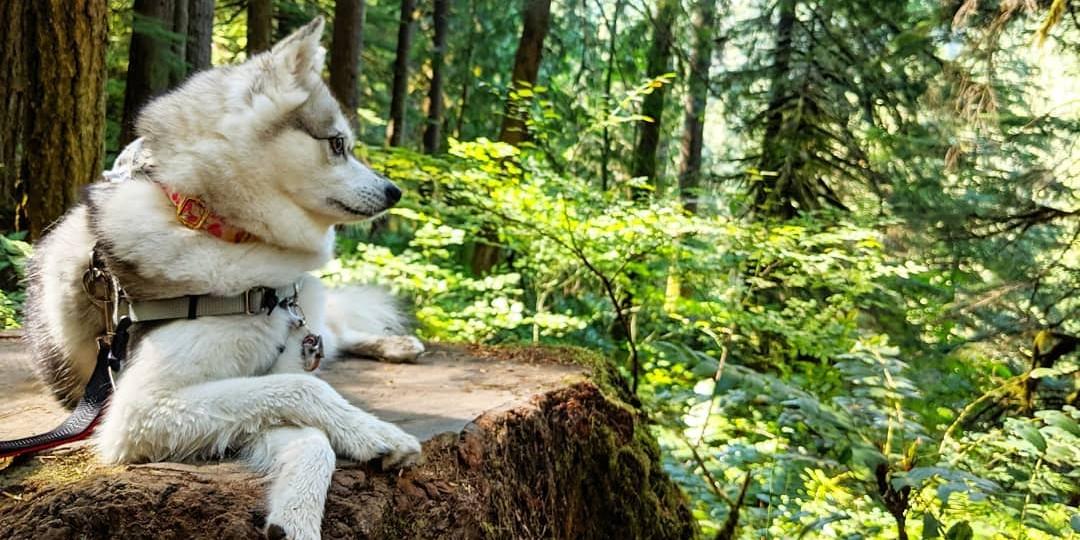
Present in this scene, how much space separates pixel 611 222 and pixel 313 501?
3.37 meters

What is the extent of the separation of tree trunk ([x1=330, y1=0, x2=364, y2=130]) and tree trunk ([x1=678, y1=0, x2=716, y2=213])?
403 centimetres

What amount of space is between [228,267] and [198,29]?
20.4 feet

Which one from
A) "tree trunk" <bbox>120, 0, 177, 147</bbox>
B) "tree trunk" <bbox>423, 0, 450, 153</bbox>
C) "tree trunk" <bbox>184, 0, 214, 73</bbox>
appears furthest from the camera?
"tree trunk" <bbox>423, 0, 450, 153</bbox>

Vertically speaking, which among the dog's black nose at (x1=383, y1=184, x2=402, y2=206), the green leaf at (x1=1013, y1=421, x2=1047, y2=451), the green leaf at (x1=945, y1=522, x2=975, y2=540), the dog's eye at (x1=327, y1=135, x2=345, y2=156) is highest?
the dog's eye at (x1=327, y1=135, x2=345, y2=156)

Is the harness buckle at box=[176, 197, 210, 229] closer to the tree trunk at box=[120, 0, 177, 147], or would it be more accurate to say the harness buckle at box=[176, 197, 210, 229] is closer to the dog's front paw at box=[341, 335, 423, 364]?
the dog's front paw at box=[341, 335, 423, 364]

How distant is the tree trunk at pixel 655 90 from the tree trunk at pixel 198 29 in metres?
4.84

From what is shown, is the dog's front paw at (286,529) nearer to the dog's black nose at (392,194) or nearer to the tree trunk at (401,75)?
the dog's black nose at (392,194)

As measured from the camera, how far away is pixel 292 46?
87.4 inches

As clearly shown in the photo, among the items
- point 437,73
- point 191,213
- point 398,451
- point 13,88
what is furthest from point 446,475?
point 437,73

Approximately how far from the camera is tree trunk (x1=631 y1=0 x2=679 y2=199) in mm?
8859

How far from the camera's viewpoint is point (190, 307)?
1931mm

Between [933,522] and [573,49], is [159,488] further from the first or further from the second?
[573,49]

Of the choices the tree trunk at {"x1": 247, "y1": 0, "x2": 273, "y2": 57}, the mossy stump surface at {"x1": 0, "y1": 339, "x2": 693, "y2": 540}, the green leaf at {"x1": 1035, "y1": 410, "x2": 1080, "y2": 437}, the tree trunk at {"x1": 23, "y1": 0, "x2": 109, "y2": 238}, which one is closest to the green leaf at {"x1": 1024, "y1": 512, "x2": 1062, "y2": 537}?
the green leaf at {"x1": 1035, "y1": 410, "x2": 1080, "y2": 437}

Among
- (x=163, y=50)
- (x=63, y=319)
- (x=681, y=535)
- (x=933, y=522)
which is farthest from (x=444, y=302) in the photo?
(x=933, y=522)
